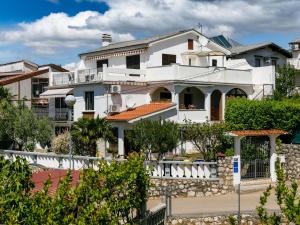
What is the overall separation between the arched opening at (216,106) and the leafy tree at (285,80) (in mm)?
5460

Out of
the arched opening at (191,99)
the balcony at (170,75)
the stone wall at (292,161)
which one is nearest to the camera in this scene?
the stone wall at (292,161)

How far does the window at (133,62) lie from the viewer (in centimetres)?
4509

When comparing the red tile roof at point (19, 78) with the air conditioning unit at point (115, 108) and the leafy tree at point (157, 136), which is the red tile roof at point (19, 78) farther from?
the leafy tree at point (157, 136)

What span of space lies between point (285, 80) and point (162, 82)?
483 inches

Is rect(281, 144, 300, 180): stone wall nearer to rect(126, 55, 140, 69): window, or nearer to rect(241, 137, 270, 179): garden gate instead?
rect(241, 137, 270, 179): garden gate

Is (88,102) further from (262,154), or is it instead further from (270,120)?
(262,154)

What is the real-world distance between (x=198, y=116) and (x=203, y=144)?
36.5 ft

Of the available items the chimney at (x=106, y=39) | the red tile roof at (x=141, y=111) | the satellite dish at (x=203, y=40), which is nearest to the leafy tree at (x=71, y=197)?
the red tile roof at (x=141, y=111)

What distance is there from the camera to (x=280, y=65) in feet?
169

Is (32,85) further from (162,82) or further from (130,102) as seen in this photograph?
(162,82)

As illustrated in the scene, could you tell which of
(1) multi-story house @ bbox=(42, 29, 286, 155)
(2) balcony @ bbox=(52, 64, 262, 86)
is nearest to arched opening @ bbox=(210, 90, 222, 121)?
(1) multi-story house @ bbox=(42, 29, 286, 155)

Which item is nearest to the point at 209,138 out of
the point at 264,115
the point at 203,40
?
the point at 264,115

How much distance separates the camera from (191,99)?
146 ft

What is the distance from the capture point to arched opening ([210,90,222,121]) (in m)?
44.2
